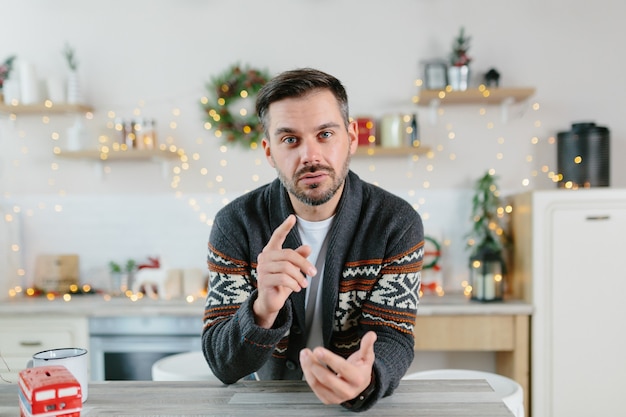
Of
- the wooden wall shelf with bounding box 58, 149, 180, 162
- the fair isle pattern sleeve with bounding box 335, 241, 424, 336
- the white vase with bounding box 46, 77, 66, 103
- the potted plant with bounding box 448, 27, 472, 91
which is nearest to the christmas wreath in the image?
the wooden wall shelf with bounding box 58, 149, 180, 162

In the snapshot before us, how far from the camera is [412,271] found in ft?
4.61

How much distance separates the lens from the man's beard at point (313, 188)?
133 centimetres

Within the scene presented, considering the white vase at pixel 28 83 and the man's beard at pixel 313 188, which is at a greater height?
the white vase at pixel 28 83

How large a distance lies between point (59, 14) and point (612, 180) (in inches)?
138

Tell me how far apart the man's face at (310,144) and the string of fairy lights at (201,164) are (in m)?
1.79

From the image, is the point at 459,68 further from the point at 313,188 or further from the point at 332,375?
the point at 332,375

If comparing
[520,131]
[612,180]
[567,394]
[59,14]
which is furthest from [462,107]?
[59,14]

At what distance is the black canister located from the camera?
2.73 meters

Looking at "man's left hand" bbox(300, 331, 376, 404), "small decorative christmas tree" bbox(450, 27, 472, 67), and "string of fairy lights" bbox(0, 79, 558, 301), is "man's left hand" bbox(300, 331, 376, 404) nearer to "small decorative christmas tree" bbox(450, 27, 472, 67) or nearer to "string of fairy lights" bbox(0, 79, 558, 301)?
"string of fairy lights" bbox(0, 79, 558, 301)

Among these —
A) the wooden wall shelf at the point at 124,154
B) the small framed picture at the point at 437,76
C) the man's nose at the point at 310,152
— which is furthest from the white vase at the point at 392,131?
the man's nose at the point at 310,152

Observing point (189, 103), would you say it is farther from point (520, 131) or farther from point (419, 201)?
point (520, 131)

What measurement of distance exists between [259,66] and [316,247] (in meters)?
1.96

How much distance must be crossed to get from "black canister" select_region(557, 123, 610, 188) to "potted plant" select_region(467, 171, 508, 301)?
1.29 feet

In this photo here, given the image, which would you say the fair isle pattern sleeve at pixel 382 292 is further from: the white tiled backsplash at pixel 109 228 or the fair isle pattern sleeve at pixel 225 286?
the white tiled backsplash at pixel 109 228
